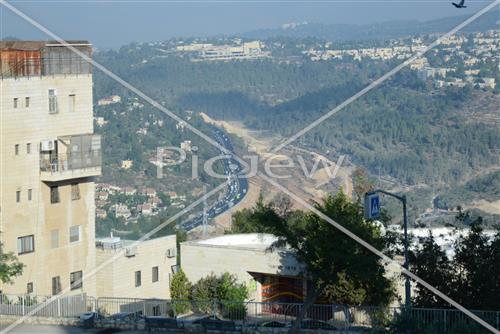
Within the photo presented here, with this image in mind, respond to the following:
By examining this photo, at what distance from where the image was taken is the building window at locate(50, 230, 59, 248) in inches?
1212

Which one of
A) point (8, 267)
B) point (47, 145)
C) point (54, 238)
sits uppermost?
point (47, 145)

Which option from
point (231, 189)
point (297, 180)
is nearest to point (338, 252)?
point (231, 189)

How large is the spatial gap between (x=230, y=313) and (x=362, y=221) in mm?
4939

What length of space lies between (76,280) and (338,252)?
861 cm

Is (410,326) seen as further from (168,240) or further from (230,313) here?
(168,240)

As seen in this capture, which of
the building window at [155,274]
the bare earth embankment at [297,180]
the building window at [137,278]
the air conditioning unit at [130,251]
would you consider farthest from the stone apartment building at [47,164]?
the bare earth embankment at [297,180]

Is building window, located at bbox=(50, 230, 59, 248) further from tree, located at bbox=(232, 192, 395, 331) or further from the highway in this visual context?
the highway

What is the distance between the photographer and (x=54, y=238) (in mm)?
30891

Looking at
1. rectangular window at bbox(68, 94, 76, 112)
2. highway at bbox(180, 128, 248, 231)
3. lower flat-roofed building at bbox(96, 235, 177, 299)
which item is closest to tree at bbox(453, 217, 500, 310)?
rectangular window at bbox(68, 94, 76, 112)

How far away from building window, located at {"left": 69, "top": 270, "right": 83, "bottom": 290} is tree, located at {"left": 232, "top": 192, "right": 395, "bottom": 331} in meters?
6.84

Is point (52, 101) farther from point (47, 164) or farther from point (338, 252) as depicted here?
point (338, 252)

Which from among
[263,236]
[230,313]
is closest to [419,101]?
[263,236]

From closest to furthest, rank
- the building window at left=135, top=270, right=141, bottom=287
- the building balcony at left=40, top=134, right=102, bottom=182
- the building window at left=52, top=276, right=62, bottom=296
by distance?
the building balcony at left=40, top=134, right=102, bottom=182
the building window at left=52, top=276, right=62, bottom=296
the building window at left=135, top=270, right=141, bottom=287

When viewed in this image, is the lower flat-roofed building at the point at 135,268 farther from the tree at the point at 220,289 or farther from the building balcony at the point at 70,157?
the building balcony at the point at 70,157
